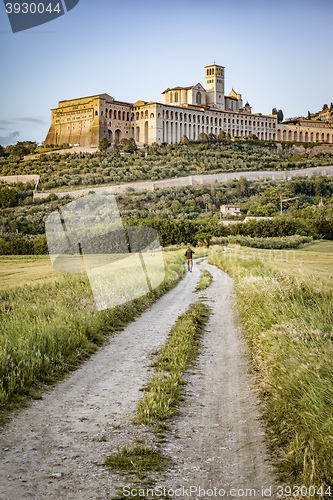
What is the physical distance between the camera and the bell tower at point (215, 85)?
91.6m

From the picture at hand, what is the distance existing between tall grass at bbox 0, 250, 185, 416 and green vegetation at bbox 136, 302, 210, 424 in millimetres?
896

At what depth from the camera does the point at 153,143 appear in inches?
2968

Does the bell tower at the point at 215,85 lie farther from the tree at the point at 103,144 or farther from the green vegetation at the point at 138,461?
the green vegetation at the point at 138,461

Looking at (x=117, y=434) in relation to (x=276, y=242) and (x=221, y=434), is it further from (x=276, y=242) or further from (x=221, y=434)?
(x=276, y=242)

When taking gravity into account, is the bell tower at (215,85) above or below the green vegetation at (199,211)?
above

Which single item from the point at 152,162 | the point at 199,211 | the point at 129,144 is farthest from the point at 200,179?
the point at 129,144

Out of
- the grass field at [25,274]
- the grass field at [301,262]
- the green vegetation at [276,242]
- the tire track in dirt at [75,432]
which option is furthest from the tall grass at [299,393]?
the green vegetation at [276,242]

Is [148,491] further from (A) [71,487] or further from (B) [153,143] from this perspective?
(B) [153,143]

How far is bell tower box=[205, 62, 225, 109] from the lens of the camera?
9156 centimetres

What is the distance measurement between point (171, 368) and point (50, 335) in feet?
4.28

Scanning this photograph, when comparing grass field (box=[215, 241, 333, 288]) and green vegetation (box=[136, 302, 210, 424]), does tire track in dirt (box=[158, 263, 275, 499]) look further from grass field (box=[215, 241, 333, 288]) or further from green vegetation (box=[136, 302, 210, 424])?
grass field (box=[215, 241, 333, 288])

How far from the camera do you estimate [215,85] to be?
3605 inches

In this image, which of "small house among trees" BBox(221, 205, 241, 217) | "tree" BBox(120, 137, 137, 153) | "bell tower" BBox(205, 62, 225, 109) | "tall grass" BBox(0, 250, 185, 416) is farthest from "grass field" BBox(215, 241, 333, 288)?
"bell tower" BBox(205, 62, 225, 109)

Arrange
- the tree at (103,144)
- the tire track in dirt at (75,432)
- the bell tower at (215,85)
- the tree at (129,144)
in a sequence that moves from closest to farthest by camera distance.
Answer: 1. the tire track in dirt at (75,432)
2. the tree at (103,144)
3. the tree at (129,144)
4. the bell tower at (215,85)
